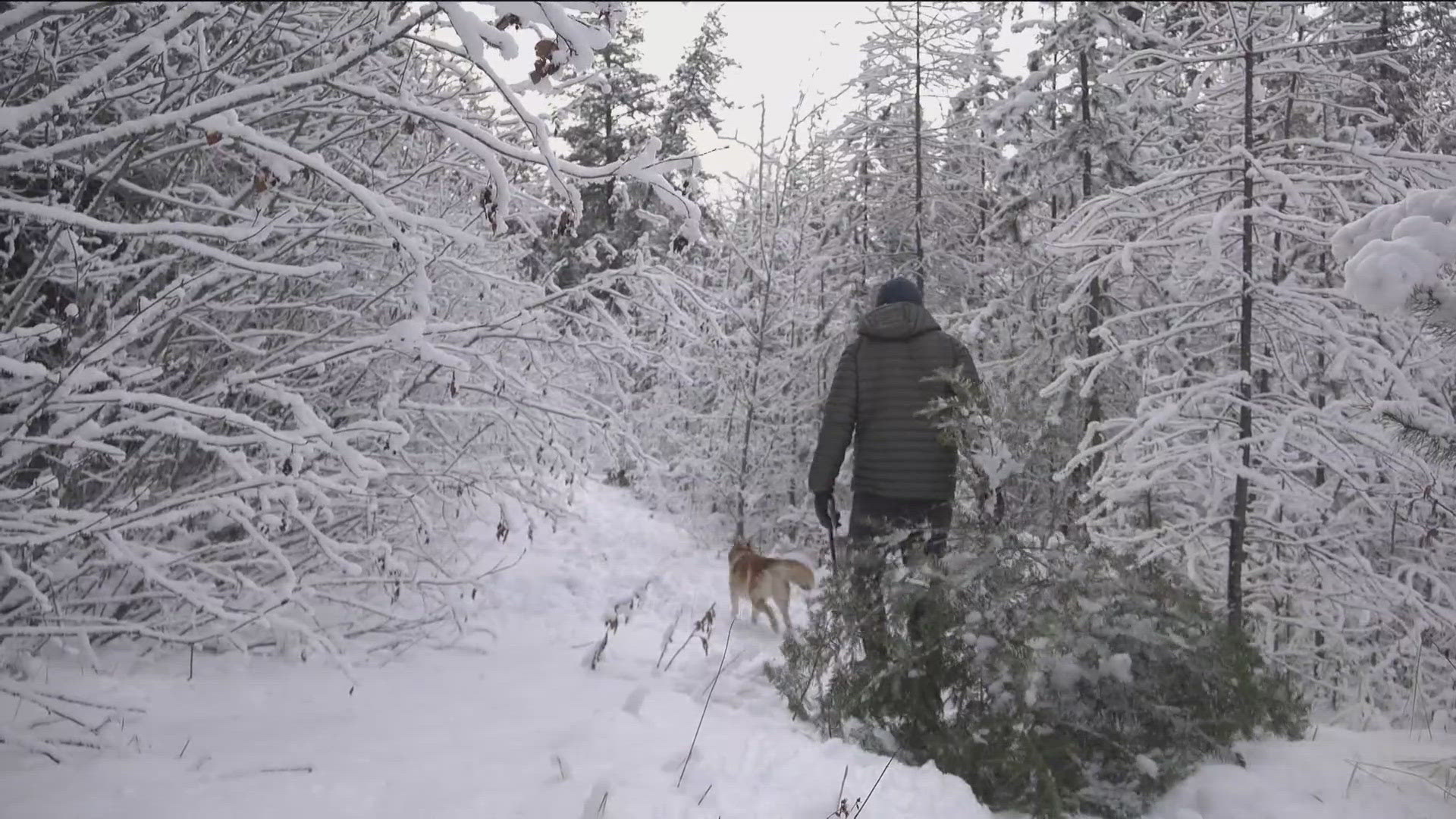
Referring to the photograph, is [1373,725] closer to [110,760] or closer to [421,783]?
[421,783]

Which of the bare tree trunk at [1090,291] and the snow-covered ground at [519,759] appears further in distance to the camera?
the bare tree trunk at [1090,291]

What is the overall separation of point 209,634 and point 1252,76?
5882mm

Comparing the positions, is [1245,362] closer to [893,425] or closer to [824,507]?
[893,425]

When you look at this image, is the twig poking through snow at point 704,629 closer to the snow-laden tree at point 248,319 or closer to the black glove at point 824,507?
the black glove at point 824,507

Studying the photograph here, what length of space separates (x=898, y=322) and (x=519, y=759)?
9.50ft

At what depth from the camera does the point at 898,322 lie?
4.59m

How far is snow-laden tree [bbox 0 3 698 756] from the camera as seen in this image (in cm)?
253

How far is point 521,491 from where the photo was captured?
5496mm

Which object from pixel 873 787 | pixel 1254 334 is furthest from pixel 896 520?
pixel 1254 334

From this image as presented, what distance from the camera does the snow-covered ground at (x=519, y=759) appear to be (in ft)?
8.80

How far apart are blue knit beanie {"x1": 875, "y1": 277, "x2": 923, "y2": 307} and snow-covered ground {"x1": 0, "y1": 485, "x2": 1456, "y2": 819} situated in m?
2.36

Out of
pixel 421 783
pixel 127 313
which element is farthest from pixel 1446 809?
pixel 127 313

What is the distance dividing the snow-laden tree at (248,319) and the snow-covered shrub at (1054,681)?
1924 mm

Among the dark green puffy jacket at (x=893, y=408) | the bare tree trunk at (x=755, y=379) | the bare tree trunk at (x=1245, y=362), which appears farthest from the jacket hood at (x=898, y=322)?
the bare tree trunk at (x=755, y=379)
